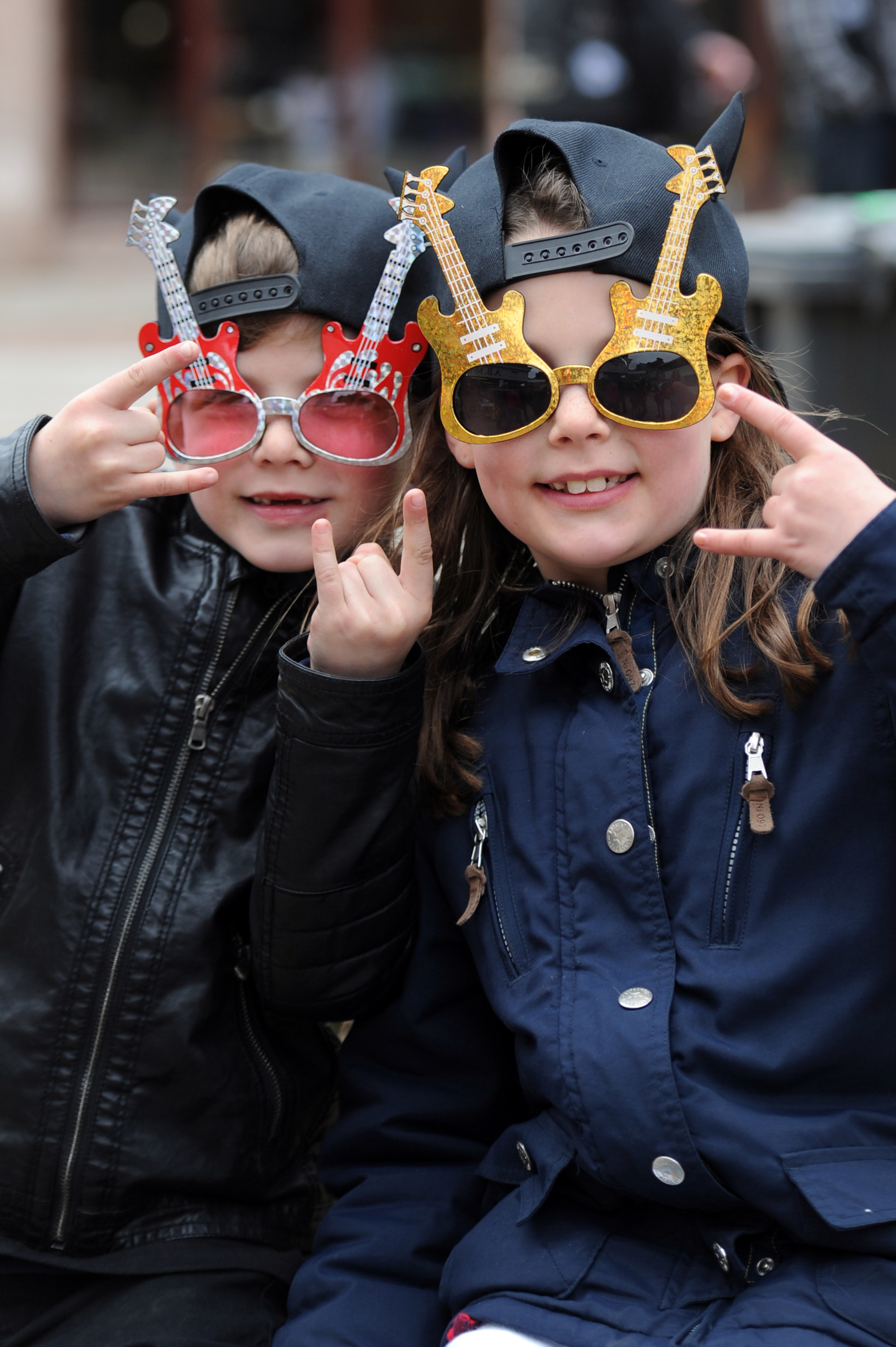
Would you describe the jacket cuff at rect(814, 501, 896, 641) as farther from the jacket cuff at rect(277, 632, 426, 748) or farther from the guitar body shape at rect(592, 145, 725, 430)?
the jacket cuff at rect(277, 632, 426, 748)

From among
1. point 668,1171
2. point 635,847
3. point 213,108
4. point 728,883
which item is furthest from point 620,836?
point 213,108

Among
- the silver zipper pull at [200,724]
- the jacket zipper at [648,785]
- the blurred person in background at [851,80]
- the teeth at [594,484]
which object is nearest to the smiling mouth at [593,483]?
the teeth at [594,484]

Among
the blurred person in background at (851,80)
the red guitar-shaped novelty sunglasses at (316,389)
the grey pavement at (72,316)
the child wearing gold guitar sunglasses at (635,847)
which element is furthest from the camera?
the grey pavement at (72,316)

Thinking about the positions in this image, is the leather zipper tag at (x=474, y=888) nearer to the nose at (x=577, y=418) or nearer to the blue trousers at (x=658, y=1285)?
the blue trousers at (x=658, y=1285)

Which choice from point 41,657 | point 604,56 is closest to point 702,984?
point 41,657

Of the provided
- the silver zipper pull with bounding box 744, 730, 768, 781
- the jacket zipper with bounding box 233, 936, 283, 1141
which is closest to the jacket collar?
the silver zipper pull with bounding box 744, 730, 768, 781

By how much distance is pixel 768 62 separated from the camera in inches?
506

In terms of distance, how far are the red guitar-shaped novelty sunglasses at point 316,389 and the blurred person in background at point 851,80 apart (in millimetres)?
4525

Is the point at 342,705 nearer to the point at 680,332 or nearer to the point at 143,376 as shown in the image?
the point at 143,376

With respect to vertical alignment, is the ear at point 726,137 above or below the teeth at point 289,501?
above

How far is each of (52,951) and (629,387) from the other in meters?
1.09

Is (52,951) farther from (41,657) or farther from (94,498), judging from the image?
(94,498)

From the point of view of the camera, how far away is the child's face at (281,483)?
2.15 meters

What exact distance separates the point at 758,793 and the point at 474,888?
40 cm
